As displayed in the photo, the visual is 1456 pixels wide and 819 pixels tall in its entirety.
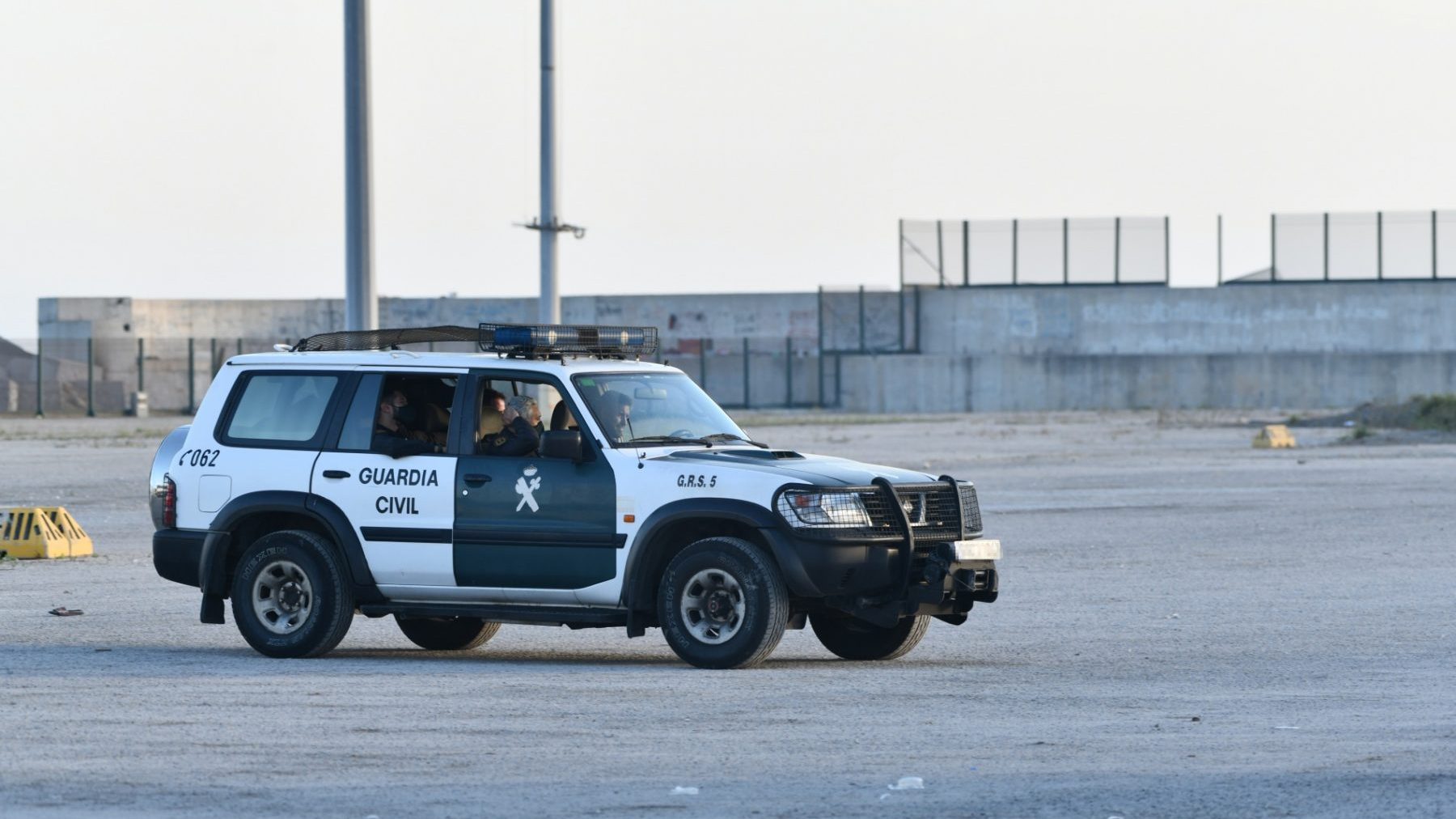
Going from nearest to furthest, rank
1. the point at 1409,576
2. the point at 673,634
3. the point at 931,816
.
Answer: the point at 931,816
the point at 673,634
the point at 1409,576

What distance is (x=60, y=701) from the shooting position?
1095 cm

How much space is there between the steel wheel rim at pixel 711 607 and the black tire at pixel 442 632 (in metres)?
2.37

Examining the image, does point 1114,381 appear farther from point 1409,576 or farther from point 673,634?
point 673,634

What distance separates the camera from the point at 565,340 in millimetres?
13242

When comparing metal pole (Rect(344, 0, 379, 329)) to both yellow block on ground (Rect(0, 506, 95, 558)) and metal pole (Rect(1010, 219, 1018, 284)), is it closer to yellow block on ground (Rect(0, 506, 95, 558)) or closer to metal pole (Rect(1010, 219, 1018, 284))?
yellow block on ground (Rect(0, 506, 95, 558))

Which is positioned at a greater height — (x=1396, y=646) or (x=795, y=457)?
(x=795, y=457)

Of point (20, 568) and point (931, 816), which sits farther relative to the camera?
point (20, 568)

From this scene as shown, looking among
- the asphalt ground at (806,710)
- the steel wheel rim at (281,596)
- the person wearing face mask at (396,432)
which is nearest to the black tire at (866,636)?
the asphalt ground at (806,710)

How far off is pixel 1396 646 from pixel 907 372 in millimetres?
58444

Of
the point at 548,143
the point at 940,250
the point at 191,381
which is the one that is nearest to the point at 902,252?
the point at 940,250

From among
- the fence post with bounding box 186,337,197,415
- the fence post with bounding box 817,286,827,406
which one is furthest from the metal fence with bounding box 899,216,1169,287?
the fence post with bounding box 186,337,197,415

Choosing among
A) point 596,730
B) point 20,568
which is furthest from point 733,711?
point 20,568

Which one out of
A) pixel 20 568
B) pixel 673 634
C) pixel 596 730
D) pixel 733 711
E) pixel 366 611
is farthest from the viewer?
pixel 20 568

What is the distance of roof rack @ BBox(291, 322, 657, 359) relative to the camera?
13055 mm
